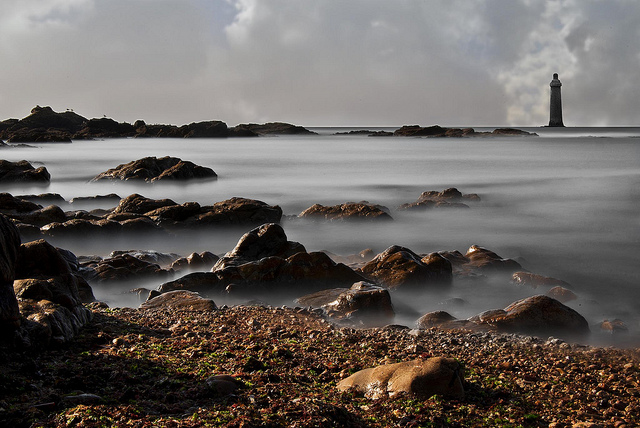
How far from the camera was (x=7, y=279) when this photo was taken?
18.6 feet

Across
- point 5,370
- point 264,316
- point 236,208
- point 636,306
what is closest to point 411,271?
point 264,316

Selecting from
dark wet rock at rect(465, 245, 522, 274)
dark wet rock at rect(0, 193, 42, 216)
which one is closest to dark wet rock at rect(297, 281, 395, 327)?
dark wet rock at rect(465, 245, 522, 274)

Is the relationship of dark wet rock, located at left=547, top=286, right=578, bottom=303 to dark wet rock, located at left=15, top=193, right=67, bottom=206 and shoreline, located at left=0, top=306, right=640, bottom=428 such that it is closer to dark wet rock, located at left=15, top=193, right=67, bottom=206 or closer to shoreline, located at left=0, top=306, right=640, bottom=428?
shoreline, located at left=0, top=306, right=640, bottom=428

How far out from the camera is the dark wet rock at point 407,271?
1056 centimetres

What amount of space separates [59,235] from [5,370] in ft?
35.3

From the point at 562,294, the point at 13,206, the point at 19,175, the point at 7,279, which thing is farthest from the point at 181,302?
the point at 19,175

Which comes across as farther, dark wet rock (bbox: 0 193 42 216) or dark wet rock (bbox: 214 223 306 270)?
dark wet rock (bbox: 0 193 42 216)

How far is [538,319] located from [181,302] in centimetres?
524

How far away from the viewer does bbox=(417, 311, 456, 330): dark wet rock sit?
832 cm

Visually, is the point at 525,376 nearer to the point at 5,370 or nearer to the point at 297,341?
the point at 297,341

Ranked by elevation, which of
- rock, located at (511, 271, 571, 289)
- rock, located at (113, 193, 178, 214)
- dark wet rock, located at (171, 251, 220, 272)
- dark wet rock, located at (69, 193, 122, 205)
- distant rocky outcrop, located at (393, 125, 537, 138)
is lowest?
rock, located at (511, 271, 571, 289)

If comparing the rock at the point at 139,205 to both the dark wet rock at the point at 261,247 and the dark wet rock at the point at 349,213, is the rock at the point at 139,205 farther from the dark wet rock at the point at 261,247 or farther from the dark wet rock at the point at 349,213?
the dark wet rock at the point at 261,247

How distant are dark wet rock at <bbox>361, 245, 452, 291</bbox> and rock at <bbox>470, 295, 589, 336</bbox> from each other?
2222 millimetres

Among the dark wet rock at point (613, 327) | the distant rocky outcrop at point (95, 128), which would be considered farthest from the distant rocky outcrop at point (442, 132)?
the dark wet rock at point (613, 327)
